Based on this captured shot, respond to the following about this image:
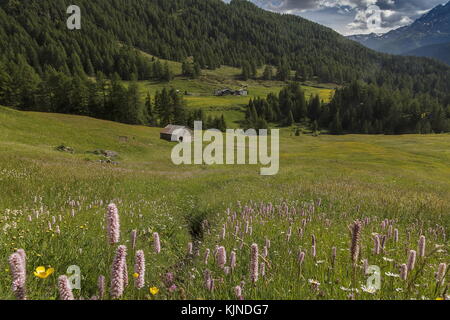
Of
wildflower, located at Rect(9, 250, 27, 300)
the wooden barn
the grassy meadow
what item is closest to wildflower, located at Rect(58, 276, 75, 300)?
wildflower, located at Rect(9, 250, 27, 300)

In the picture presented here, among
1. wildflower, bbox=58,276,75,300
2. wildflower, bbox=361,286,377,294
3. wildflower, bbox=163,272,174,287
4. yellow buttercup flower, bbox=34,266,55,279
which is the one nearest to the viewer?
wildflower, bbox=58,276,75,300

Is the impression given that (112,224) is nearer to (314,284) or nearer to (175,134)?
(314,284)

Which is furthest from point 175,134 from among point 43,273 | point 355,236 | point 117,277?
point 117,277

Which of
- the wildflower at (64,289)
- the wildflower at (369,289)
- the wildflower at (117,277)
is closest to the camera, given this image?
the wildflower at (64,289)

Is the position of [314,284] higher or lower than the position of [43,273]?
lower

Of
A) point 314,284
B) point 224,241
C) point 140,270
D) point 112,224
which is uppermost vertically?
point 112,224

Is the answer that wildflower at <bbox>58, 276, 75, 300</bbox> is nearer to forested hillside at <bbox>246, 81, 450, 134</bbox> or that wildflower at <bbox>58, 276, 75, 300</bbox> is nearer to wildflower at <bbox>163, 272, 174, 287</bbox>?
wildflower at <bbox>163, 272, 174, 287</bbox>

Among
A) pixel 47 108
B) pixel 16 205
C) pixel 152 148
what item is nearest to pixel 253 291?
pixel 16 205

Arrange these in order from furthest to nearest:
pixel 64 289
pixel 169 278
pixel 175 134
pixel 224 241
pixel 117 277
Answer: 1. pixel 175 134
2. pixel 224 241
3. pixel 169 278
4. pixel 117 277
5. pixel 64 289

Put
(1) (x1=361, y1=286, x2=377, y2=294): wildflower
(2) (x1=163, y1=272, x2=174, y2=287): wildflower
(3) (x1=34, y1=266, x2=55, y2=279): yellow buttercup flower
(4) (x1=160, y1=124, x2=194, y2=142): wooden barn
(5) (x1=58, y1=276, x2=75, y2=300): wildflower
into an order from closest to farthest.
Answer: (5) (x1=58, y1=276, x2=75, y2=300): wildflower, (3) (x1=34, y1=266, x2=55, y2=279): yellow buttercup flower, (1) (x1=361, y1=286, x2=377, y2=294): wildflower, (2) (x1=163, y1=272, x2=174, y2=287): wildflower, (4) (x1=160, y1=124, x2=194, y2=142): wooden barn

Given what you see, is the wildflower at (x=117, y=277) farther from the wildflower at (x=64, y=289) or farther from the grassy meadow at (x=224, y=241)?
the grassy meadow at (x=224, y=241)

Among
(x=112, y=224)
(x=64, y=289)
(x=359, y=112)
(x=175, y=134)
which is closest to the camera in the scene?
(x=64, y=289)

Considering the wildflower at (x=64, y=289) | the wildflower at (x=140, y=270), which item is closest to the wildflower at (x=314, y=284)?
the wildflower at (x=140, y=270)
